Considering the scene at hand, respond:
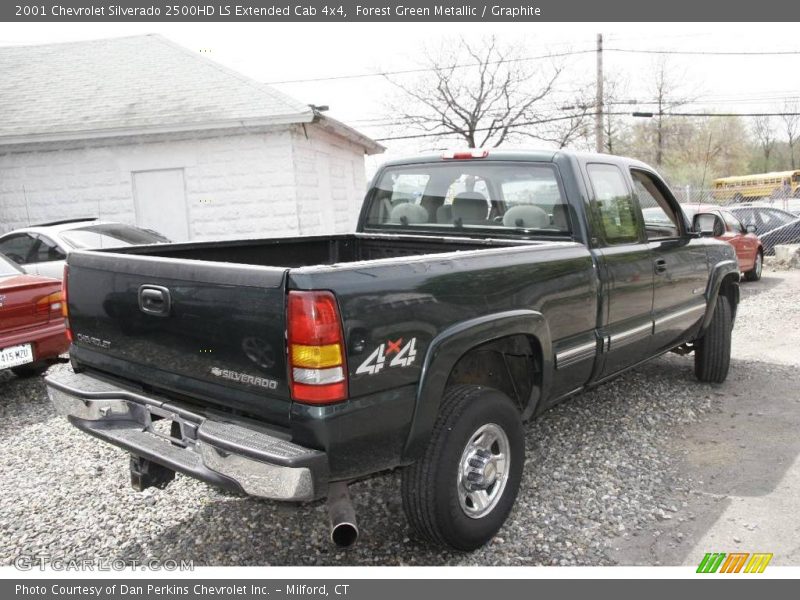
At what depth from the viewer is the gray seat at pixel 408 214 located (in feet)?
15.3

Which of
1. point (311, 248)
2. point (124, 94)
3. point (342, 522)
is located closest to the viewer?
point (342, 522)

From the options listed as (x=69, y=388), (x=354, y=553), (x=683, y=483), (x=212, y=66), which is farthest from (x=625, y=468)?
(x=212, y=66)

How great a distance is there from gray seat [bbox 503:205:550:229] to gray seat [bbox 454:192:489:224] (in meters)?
0.19

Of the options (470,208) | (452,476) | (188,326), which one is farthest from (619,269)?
(188,326)

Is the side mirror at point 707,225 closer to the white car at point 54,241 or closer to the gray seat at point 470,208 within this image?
the gray seat at point 470,208

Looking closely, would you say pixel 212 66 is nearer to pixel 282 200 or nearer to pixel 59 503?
pixel 282 200

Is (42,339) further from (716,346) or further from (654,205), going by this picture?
(716,346)

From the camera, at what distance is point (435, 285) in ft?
9.06

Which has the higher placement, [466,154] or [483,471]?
[466,154]

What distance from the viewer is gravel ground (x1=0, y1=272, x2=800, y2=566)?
314cm

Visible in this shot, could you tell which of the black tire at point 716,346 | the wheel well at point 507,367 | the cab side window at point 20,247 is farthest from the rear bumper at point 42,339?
the black tire at point 716,346

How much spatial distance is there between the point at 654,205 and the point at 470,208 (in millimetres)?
1909

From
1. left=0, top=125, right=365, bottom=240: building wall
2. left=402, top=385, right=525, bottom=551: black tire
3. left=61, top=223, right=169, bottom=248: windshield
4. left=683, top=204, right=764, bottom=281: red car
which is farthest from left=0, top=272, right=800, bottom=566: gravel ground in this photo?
left=683, top=204, right=764, bottom=281: red car

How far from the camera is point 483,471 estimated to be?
9.92 feet
